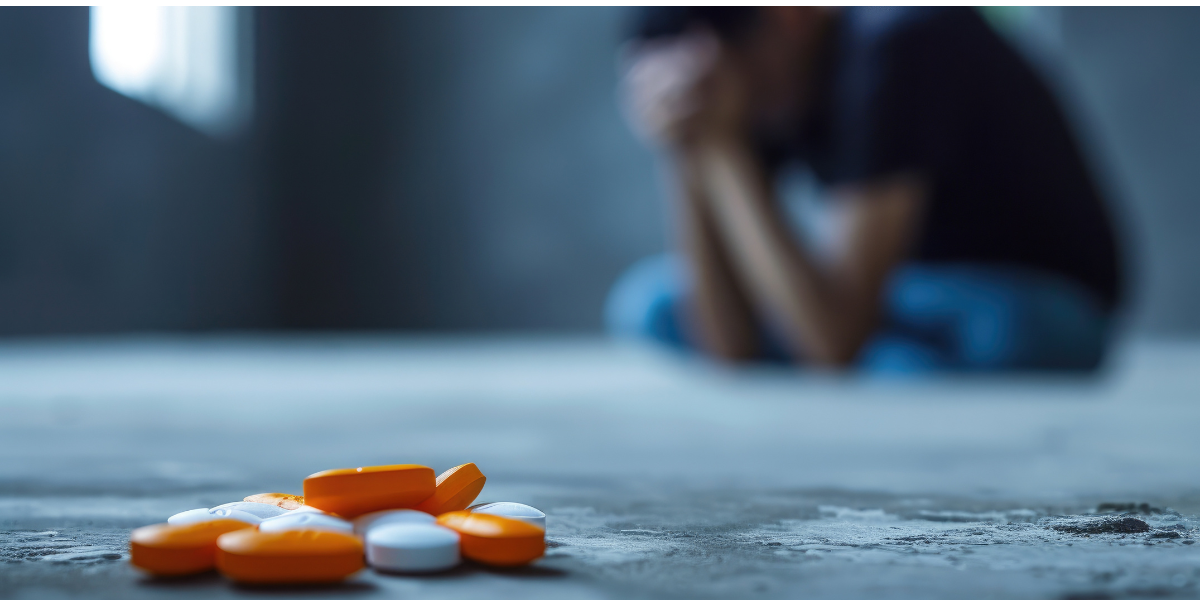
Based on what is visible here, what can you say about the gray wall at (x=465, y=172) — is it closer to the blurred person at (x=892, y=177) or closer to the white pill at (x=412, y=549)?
the blurred person at (x=892, y=177)

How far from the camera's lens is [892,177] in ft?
4.96

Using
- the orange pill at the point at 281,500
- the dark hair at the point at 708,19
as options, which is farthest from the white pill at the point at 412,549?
the dark hair at the point at 708,19

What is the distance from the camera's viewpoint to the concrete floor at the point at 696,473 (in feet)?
1.33

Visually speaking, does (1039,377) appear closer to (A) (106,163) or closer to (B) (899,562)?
(B) (899,562)

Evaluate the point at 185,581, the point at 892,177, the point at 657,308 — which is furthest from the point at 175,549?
the point at 657,308

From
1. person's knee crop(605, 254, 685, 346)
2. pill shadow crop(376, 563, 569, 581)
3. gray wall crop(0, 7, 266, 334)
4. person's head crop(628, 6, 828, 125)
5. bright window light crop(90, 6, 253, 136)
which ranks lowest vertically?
pill shadow crop(376, 563, 569, 581)

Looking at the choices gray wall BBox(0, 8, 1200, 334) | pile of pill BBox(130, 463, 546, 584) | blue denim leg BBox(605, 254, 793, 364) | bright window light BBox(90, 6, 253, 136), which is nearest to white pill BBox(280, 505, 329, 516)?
pile of pill BBox(130, 463, 546, 584)

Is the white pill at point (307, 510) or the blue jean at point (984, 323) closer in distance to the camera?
the white pill at point (307, 510)

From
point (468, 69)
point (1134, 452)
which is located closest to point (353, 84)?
point (468, 69)

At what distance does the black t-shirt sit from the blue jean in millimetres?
41

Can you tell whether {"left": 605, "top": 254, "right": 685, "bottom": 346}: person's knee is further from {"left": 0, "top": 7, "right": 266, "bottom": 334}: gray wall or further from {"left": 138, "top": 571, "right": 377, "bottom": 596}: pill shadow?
{"left": 0, "top": 7, "right": 266, "bottom": 334}: gray wall

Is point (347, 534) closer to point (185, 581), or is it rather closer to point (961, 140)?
point (185, 581)

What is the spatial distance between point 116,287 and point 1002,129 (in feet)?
11.9

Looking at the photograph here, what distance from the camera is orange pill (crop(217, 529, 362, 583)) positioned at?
1.23 ft
